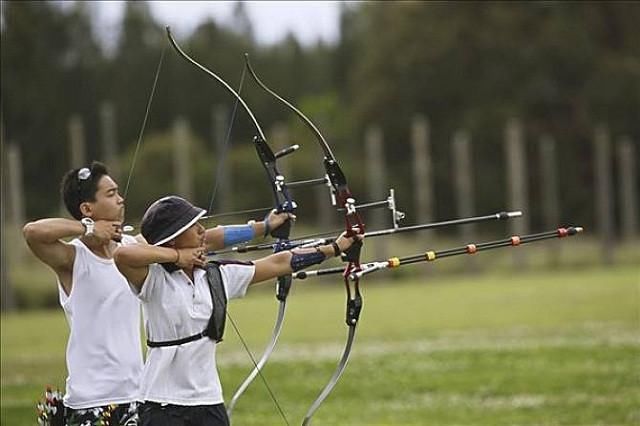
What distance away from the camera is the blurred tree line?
29.6 meters

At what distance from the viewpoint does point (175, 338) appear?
5582mm

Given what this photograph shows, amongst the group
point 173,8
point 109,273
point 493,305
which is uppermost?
point 173,8

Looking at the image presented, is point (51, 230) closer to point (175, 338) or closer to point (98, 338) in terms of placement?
point (98, 338)

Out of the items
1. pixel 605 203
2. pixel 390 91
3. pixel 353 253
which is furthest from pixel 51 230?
pixel 390 91

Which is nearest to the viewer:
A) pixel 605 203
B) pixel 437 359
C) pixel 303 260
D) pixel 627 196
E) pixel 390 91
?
pixel 303 260

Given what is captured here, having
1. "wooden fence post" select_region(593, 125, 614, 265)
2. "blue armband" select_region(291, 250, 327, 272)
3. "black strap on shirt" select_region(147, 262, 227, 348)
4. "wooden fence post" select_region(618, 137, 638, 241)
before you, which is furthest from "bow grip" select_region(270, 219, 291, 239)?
"wooden fence post" select_region(618, 137, 638, 241)

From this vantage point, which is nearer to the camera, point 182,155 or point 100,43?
point 182,155

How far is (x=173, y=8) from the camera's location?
14.1 meters

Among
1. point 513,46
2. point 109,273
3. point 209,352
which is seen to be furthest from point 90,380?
point 513,46

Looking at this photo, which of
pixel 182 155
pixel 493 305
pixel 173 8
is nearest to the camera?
pixel 173 8

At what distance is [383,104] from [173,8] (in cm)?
2643

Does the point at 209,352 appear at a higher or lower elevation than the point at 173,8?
lower

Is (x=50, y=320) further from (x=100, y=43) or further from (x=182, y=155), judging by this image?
(x=100, y=43)

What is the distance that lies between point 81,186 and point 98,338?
2.14ft
